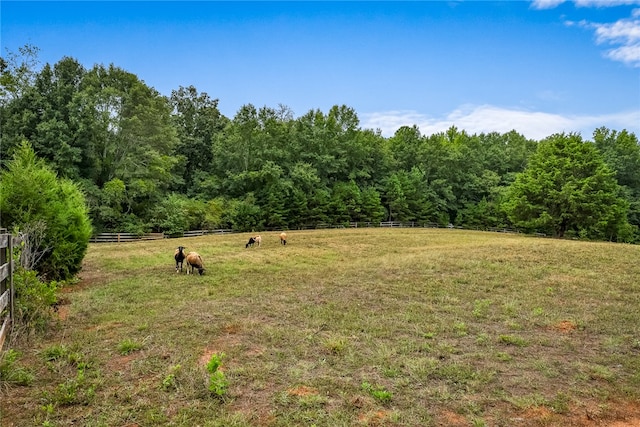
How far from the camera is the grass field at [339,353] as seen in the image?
12.2 ft

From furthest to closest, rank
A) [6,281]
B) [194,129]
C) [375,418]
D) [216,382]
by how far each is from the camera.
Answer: [194,129] < [6,281] < [216,382] < [375,418]

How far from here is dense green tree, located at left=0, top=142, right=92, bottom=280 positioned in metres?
8.23

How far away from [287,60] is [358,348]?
16.5 meters

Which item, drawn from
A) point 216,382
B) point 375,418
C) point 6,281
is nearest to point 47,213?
point 6,281

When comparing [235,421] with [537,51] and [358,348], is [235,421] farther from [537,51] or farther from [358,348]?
[537,51]

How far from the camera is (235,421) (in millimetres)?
3494

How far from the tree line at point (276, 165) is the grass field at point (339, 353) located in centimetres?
2168

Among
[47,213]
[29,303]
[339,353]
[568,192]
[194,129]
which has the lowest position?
[339,353]

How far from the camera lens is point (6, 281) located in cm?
514

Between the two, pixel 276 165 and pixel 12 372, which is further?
pixel 276 165

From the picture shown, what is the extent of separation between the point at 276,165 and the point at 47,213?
3037 centimetres

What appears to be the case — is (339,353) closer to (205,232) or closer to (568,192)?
(205,232)

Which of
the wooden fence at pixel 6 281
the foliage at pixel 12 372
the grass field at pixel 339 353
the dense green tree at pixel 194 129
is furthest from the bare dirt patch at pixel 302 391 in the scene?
the dense green tree at pixel 194 129

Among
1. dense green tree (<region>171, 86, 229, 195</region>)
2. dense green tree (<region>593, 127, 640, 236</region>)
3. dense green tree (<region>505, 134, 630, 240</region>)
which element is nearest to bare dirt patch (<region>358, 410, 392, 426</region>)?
dense green tree (<region>505, 134, 630, 240</region>)
